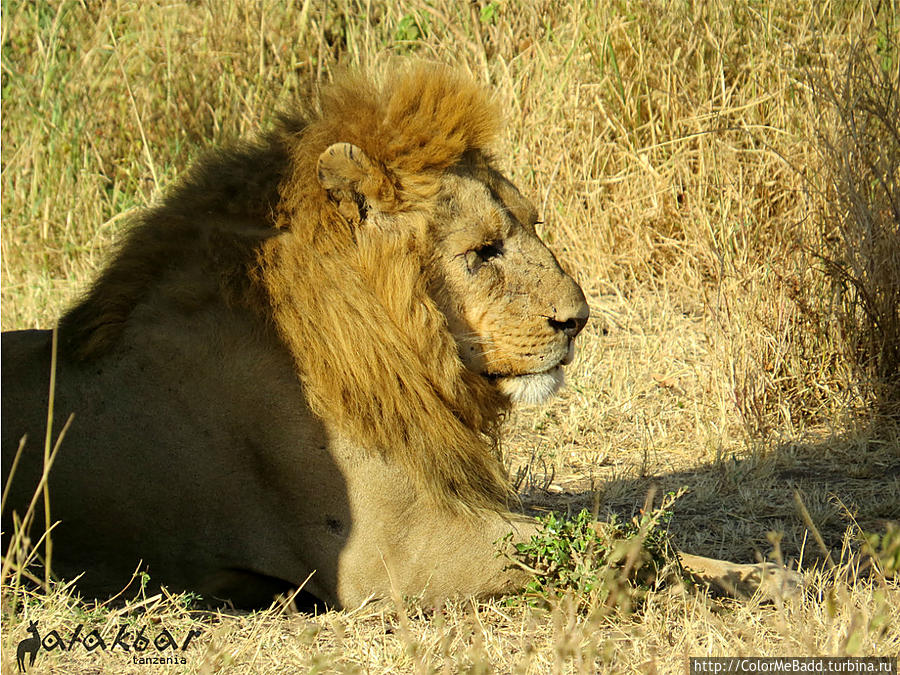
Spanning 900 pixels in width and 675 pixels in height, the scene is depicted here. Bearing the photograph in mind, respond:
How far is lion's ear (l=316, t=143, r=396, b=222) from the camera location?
11.0 feet

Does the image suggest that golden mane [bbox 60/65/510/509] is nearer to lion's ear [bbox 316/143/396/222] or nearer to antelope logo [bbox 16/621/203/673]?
lion's ear [bbox 316/143/396/222]

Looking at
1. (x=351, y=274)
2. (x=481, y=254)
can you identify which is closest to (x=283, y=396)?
(x=351, y=274)

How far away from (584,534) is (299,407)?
0.88 m

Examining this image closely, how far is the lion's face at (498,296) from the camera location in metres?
3.48

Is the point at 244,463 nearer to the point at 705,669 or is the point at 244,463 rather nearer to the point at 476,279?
the point at 476,279

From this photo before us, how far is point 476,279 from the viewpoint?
3496mm

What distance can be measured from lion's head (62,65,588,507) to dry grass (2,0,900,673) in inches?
23.4

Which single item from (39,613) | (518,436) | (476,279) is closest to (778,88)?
(518,436)

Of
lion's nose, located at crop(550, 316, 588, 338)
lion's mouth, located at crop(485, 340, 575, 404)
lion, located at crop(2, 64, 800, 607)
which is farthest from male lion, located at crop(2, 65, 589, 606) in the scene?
lion's nose, located at crop(550, 316, 588, 338)

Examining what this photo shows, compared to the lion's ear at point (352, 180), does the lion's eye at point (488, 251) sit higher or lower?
lower

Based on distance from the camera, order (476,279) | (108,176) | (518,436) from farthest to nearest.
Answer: (108,176) < (518,436) < (476,279)

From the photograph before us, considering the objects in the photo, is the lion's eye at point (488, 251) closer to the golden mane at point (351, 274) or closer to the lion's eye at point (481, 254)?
the lion's eye at point (481, 254)

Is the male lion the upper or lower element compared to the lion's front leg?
upper

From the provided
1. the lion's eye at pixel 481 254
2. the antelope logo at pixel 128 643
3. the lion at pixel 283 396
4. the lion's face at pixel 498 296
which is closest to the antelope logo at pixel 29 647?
the antelope logo at pixel 128 643
